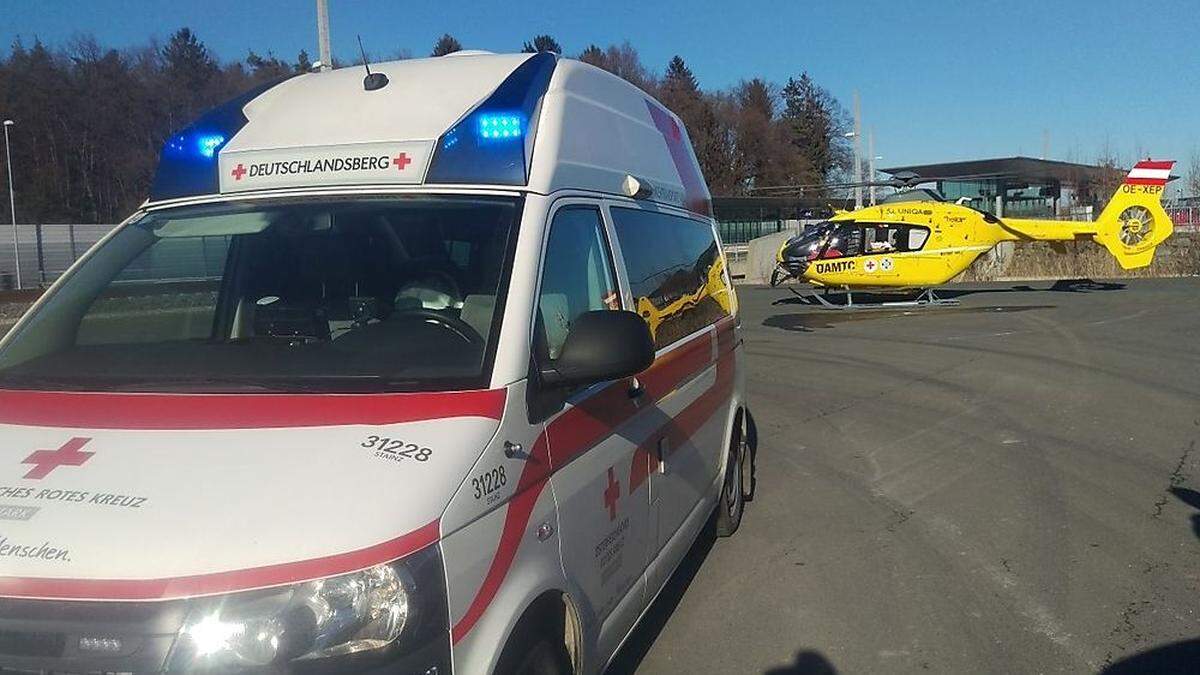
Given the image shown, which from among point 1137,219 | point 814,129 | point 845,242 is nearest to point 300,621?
point 845,242

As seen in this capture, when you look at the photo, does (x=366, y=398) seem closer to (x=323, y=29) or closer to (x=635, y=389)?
(x=635, y=389)

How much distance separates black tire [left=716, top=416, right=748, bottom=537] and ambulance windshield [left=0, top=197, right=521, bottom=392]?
2993 millimetres

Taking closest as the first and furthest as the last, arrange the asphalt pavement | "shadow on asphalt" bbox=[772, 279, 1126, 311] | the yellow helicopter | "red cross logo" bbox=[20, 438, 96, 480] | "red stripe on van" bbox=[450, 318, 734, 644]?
"red cross logo" bbox=[20, 438, 96, 480], "red stripe on van" bbox=[450, 318, 734, 644], the asphalt pavement, the yellow helicopter, "shadow on asphalt" bbox=[772, 279, 1126, 311]

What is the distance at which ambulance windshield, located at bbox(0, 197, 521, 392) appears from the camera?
2955mm

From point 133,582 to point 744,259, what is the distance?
38.6m

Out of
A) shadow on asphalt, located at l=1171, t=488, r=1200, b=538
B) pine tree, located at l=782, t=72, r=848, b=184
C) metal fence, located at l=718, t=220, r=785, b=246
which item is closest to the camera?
shadow on asphalt, located at l=1171, t=488, r=1200, b=538

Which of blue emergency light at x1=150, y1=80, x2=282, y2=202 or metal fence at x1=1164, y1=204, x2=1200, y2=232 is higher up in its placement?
blue emergency light at x1=150, y1=80, x2=282, y2=202

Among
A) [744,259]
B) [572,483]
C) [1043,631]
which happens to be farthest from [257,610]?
[744,259]

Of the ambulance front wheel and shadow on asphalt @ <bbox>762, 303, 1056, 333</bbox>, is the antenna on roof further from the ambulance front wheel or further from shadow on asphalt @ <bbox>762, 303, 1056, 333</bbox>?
shadow on asphalt @ <bbox>762, 303, 1056, 333</bbox>

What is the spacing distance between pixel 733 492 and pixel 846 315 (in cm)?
1564

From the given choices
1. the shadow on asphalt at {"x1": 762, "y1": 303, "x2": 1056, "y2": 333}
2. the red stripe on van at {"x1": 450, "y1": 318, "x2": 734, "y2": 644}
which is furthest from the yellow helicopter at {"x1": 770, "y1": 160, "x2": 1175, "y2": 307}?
the red stripe on van at {"x1": 450, "y1": 318, "x2": 734, "y2": 644}

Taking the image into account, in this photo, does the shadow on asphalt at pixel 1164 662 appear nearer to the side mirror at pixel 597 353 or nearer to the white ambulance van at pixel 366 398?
the white ambulance van at pixel 366 398

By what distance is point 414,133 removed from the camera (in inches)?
Answer: 136

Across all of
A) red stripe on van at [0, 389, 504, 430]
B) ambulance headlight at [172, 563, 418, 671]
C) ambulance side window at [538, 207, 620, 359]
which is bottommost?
ambulance headlight at [172, 563, 418, 671]
